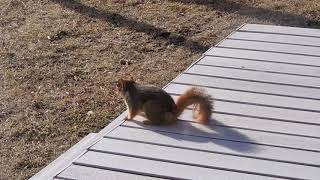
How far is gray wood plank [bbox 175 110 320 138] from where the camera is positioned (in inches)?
132

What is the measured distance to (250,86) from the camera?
398 centimetres

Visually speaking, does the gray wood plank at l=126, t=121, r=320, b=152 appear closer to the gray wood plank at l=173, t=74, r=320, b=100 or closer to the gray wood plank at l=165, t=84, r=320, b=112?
the gray wood plank at l=165, t=84, r=320, b=112

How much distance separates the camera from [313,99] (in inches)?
148

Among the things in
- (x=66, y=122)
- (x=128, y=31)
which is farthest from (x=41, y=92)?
(x=128, y=31)

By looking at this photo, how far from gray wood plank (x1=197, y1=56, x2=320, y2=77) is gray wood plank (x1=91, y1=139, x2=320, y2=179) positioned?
4.38 ft

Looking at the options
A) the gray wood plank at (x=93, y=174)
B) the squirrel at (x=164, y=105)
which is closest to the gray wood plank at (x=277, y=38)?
the squirrel at (x=164, y=105)

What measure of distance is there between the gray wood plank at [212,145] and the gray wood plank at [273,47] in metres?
1.56

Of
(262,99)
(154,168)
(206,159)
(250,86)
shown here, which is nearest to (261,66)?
(250,86)

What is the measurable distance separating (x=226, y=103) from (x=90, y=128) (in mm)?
1503

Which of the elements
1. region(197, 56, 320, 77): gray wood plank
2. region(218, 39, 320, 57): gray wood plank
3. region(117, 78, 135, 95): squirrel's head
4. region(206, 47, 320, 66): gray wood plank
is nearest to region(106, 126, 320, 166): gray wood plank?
region(117, 78, 135, 95): squirrel's head

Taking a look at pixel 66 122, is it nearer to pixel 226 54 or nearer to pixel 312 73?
pixel 226 54

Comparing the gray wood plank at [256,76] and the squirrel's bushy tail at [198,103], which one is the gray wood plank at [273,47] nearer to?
the gray wood plank at [256,76]

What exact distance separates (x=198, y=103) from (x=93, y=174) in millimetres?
826

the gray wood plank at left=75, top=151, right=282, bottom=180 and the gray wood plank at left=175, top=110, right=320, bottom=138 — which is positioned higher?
the gray wood plank at left=175, top=110, right=320, bottom=138
